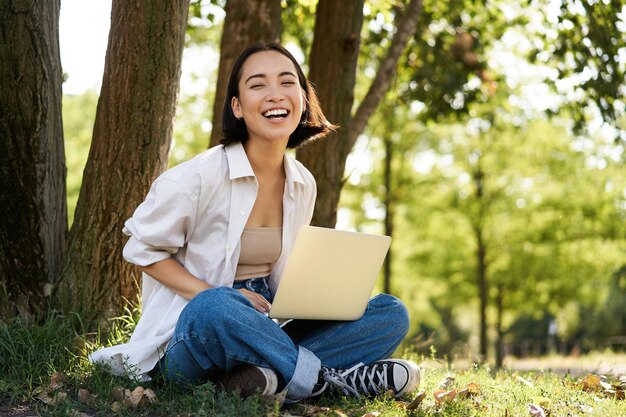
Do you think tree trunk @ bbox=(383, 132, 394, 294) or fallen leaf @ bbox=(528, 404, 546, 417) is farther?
tree trunk @ bbox=(383, 132, 394, 294)

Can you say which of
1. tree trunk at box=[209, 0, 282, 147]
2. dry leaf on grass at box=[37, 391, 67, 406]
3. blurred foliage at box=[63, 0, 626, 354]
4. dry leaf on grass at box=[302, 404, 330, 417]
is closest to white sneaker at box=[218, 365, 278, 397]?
dry leaf on grass at box=[302, 404, 330, 417]

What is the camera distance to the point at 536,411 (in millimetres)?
3504

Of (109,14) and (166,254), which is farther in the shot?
(109,14)

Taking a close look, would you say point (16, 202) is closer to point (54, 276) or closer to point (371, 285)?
point (54, 276)

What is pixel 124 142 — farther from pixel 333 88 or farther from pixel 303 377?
pixel 333 88

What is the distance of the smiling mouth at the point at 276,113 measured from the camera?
12.3 ft

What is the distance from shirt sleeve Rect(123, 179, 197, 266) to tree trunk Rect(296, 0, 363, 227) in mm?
3321

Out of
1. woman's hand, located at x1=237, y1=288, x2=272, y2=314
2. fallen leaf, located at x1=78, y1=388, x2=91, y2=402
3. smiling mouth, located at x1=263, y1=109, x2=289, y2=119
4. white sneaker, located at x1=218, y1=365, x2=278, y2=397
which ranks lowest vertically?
fallen leaf, located at x1=78, y1=388, x2=91, y2=402

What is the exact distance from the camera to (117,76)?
16.0ft

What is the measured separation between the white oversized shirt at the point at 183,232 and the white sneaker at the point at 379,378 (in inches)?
27.6

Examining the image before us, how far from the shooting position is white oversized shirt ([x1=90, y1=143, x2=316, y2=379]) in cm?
349

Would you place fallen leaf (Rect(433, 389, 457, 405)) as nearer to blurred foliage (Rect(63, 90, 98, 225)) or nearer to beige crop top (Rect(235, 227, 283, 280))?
beige crop top (Rect(235, 227, 283, 280))

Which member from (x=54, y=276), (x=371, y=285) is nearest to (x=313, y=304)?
(x=371, y=285)

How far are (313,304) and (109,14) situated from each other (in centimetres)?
257
